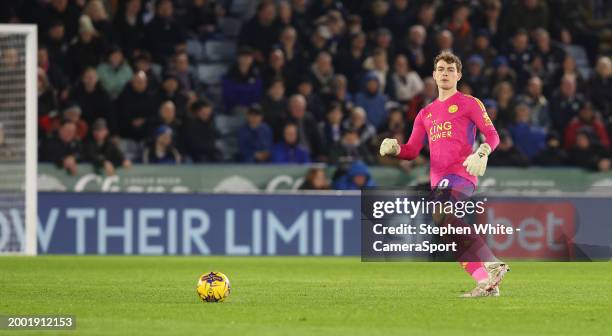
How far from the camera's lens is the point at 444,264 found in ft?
59.5

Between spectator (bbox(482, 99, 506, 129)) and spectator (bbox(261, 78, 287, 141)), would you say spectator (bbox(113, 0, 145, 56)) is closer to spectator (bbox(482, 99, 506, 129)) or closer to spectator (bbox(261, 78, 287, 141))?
spectator (bbox(261, 78, 287, 141))

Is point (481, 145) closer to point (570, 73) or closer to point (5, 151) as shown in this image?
point (5, 151)

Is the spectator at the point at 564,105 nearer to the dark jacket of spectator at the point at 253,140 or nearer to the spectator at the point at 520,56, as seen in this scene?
the spectator at the point at 520,56

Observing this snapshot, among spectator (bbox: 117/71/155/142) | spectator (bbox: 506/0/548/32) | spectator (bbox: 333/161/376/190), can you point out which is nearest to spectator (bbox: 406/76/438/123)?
spectator (bbox: 333/161/376/190)

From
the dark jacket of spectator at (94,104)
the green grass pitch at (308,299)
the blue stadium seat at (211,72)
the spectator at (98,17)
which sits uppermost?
the spectator at (98,17)

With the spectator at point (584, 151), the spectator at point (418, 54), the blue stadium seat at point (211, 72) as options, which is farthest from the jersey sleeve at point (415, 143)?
the spectator at point (418, 54)

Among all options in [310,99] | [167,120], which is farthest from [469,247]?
[310,99]

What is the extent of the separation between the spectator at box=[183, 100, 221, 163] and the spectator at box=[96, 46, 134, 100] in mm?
1222

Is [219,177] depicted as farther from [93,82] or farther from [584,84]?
[584,84]

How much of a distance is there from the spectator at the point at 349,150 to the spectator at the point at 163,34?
3.35m

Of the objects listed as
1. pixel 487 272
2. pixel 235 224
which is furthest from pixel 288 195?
pixel 487 272

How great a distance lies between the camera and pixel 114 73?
71.4 ft

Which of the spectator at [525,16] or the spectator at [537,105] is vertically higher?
the spectator at [525,16]

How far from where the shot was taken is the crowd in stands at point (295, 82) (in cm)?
2125
